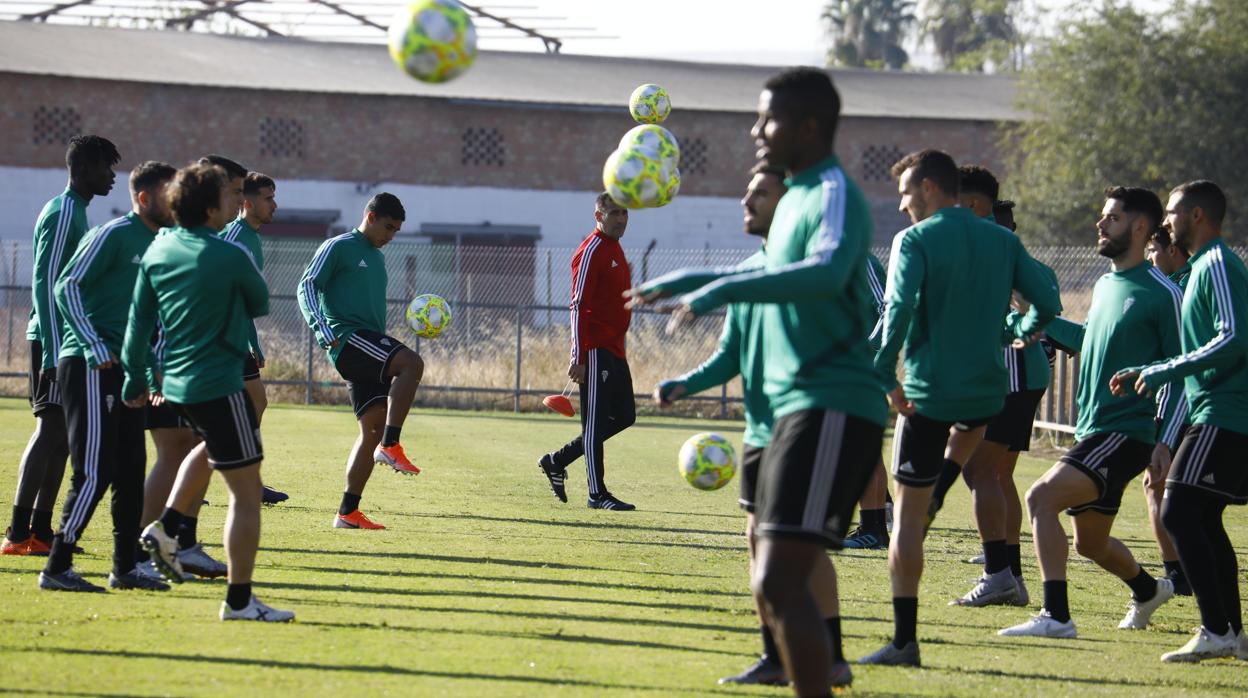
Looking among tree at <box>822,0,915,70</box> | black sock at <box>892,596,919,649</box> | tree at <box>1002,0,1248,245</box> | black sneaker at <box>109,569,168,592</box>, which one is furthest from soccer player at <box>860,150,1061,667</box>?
tree at <box>822,0,915,70</box>

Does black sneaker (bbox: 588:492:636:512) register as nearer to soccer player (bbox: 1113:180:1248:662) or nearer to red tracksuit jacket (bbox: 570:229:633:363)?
red tracksuit jacket (bbox: 570:229:633:363)

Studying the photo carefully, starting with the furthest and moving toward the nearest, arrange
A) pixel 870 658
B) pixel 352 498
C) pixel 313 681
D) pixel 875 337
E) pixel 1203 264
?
pixel 352 498
pixel 875 337
pixel 1203 264
pixel 870 658
pixel 313 681

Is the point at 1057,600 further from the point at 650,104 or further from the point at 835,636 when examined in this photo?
the point at 650,104

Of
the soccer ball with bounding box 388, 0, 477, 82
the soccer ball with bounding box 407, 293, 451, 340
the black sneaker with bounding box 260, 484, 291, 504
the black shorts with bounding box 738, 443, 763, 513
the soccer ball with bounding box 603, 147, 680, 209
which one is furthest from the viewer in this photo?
the soccer ball with bounding box 407, 293, 451, 340

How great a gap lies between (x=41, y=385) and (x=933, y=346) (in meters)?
5.00

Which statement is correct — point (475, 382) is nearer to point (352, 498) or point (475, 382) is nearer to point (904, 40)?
point (352, 498)

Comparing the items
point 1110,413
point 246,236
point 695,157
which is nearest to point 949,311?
point 1110,413

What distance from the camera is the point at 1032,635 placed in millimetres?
7227

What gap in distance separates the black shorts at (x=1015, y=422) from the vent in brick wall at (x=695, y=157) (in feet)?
137

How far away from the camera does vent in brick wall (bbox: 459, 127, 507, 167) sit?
159 feet

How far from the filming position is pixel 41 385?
8.48 metres

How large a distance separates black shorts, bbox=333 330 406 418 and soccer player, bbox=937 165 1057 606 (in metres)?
4.00

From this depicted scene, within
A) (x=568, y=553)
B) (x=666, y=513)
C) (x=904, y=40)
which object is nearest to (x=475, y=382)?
(x=666, y=513)

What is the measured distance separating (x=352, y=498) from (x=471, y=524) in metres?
0.95
